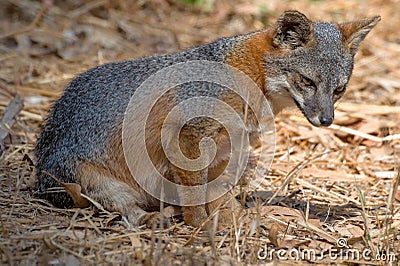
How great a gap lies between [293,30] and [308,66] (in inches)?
13.7

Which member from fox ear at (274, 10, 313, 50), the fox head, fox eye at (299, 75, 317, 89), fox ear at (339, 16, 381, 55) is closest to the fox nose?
the fox head

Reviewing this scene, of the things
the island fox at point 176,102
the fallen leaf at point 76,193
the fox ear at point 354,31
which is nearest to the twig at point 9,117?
the island fox at point 176,102

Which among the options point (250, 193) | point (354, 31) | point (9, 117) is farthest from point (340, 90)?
point (9, 117)

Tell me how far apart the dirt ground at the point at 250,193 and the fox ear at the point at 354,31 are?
1.21m

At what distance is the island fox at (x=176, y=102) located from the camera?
508cm

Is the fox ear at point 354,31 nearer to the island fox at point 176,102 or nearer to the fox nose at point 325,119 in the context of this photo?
the island fox at point 176,102

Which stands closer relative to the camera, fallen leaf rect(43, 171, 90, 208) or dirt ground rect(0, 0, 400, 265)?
dirt ground rect(0, 0, 400, 265)

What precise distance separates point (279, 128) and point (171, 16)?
14.6 ft

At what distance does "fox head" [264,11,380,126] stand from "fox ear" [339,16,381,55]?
1.7 inches

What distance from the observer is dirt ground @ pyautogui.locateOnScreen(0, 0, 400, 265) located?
171 inches

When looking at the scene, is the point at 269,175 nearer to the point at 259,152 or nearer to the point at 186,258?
the point at 259,152

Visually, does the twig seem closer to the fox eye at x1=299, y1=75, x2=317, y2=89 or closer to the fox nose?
the fox eye at x1=299, y1=75, x2=317, y2=89

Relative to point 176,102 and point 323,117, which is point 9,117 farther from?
point 323,117

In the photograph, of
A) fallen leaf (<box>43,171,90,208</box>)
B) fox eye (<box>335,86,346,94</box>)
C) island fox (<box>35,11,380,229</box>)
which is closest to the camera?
fallen leaf (<box>43,171,90,208</box>)
